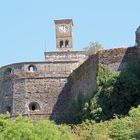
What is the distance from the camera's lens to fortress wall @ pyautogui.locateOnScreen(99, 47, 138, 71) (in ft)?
146

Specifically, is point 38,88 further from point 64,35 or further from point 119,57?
point 64,35

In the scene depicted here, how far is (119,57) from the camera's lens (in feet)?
147

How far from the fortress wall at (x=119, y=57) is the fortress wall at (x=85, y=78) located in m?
1.18

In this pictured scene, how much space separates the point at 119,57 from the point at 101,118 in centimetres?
431

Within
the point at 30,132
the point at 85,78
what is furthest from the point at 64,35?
the point at 30,132

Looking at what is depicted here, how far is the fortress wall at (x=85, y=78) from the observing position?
46625 mm

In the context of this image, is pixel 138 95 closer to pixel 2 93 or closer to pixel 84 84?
pixel 84 84

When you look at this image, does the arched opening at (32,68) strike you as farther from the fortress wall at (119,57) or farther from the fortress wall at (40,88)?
the fortress wall at (119,57)

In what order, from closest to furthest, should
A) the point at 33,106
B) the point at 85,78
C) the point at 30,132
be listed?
the point at 30,132 < the point at 85,78 < the point at 33,106

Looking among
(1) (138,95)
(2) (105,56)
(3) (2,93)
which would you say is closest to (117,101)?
(1) (138,95)

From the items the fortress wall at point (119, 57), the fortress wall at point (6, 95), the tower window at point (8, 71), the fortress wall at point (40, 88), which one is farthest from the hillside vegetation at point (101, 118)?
the tower window at point (8, 71)

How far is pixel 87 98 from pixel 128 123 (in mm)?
12558

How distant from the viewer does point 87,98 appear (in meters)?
46.3

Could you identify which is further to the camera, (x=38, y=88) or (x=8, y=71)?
(x=8, y=71)
